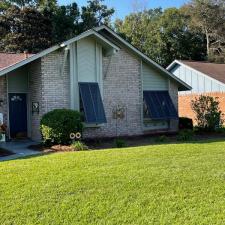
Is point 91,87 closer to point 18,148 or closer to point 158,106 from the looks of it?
point 158,106

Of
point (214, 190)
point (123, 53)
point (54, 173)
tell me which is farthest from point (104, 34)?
point (214, 190)

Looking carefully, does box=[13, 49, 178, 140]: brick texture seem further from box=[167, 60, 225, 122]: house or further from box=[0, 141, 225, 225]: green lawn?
box=[167, 60, 225, 122]: house

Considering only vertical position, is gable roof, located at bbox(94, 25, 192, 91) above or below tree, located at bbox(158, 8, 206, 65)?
below

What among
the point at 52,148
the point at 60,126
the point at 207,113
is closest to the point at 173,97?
the point at 207,113

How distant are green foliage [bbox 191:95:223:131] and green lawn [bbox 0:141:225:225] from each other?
28.9ft

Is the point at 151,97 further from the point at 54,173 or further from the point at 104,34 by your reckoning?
the point at 54,173

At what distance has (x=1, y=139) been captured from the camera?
15.9 meters

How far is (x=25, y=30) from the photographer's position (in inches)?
1454

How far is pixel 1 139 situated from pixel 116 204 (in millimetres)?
9783

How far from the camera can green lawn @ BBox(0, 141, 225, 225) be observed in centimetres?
656

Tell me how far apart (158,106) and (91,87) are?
417cm

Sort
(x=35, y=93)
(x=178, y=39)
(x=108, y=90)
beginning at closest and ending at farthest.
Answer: (x=35, y=93)
(x=108, y=90)
(x=178, y=39)

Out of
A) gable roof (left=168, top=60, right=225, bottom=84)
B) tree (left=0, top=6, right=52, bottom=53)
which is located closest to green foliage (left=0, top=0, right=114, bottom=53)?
tree (left=0, top=6, right=52, bottom=53)

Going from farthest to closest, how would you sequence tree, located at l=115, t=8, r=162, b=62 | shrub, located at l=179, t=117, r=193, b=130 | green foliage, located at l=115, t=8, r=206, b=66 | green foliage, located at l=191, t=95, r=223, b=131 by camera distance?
tree, located at l=115, t=8, r=162, b=62 → green foliage, located at l=115, t=8, r=206, b=66 → shrub, located at l=179, t=117, r=193, b=130 → green foliage, located at l=191, t=95, r=223, b=131
